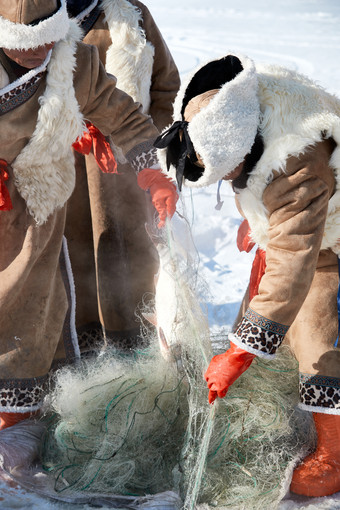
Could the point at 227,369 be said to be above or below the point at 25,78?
below

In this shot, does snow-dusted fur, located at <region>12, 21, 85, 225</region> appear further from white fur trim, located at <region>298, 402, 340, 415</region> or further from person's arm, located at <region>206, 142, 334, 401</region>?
white fur trim, located at <region>298, 402, 340, 415</region>

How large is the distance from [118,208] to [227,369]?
1034 mm

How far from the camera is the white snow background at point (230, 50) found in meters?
3.38

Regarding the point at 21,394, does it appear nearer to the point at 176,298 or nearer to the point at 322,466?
the point at 176,298

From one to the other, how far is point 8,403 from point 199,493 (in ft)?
2.31

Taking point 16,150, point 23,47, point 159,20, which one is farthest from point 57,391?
point 159,20

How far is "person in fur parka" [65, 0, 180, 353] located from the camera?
233 centimetres

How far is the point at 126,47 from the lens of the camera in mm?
2311

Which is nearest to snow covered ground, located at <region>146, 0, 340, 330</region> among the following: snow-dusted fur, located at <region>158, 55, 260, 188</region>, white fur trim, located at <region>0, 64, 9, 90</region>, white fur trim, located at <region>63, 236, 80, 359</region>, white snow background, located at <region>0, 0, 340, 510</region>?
white snow background, located at <region>0, 0, 340, 510</region>

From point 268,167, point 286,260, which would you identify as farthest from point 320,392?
point 268,167

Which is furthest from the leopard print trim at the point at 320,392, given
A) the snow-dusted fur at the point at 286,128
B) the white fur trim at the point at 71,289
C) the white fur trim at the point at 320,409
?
the white fur trim at the point at 71,289

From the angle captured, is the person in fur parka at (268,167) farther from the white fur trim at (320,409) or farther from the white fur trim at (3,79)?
the white fur trim at (3,79)

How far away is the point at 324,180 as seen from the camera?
1.72 m

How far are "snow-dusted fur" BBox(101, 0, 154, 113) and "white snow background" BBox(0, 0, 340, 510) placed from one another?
11.4 inches
